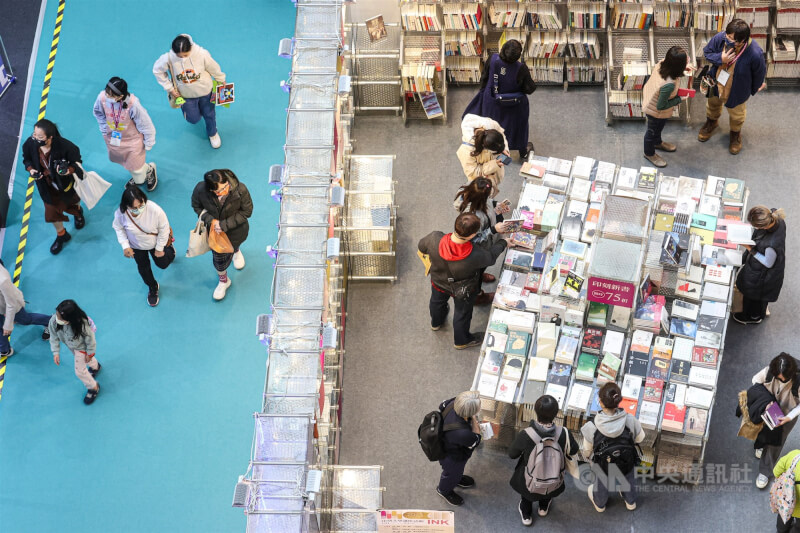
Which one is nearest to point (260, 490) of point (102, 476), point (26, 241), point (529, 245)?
point (102, 476)

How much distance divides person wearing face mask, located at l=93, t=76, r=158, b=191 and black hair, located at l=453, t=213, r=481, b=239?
3805mm

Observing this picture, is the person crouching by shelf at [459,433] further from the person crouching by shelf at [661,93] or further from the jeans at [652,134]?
the jeans at [652,134]

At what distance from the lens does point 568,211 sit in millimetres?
9930

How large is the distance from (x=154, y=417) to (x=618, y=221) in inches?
196

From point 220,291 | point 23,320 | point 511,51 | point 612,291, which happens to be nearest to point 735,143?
point 511,51

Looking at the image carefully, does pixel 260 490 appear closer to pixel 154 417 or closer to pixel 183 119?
pixel 154 417

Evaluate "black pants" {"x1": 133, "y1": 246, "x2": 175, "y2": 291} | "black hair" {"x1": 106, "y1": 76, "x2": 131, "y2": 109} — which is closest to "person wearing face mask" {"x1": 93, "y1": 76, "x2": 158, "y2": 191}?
"black hair" {"x1": 106, "y1": 76, "x2": 131, "y2": 109}

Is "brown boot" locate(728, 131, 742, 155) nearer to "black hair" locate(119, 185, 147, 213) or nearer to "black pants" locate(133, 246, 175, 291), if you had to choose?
"black pants" locate(133, 246, 175, 291)

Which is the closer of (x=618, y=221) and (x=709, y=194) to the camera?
(x=618, y=221)

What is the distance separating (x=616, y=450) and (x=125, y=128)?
6318 millimetres

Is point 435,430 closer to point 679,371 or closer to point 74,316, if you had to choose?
point 679,371

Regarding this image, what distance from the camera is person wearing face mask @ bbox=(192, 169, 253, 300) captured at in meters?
9.52

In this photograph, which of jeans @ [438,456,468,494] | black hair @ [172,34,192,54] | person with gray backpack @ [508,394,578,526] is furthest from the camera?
black hair @ [172,34,192,54]

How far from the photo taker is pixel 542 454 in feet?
26.3
